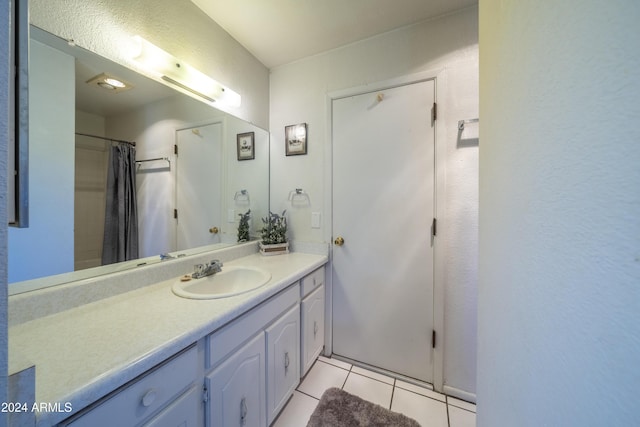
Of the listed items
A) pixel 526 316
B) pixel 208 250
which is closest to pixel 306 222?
pixel 208 250

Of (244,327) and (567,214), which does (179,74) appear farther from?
(567,214)

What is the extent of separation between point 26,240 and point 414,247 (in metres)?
1.83

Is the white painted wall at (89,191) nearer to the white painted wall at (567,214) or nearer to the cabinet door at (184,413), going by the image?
the cabinet door at (184,413)

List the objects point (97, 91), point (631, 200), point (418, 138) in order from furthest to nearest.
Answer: point (418, 138) → point (97, 91) → point (631, 200)

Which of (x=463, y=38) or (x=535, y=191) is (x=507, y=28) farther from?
(x=463, y=38)

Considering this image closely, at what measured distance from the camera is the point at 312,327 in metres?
1.49

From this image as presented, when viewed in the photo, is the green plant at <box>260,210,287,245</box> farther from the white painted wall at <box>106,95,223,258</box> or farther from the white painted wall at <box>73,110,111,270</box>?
the white painted wall at <box>73,110,111,270</box>

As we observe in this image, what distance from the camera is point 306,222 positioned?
1.79 metres

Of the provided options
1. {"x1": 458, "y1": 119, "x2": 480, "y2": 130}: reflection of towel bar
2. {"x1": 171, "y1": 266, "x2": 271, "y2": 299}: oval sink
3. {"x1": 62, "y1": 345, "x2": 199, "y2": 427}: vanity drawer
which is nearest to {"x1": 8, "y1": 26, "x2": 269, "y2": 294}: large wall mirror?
{"x1": 171, "y1": 266, "x2": 271, "y2": 299}: oval sink

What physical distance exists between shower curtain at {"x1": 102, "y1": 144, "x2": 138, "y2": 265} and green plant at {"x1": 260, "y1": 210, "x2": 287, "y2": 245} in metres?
0.82

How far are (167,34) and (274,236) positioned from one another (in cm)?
137

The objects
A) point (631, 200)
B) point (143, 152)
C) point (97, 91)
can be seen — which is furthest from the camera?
point (143, 152)

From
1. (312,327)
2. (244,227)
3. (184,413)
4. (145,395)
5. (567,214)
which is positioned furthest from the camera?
(244,227)

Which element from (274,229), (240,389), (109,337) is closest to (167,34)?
(274,229)
